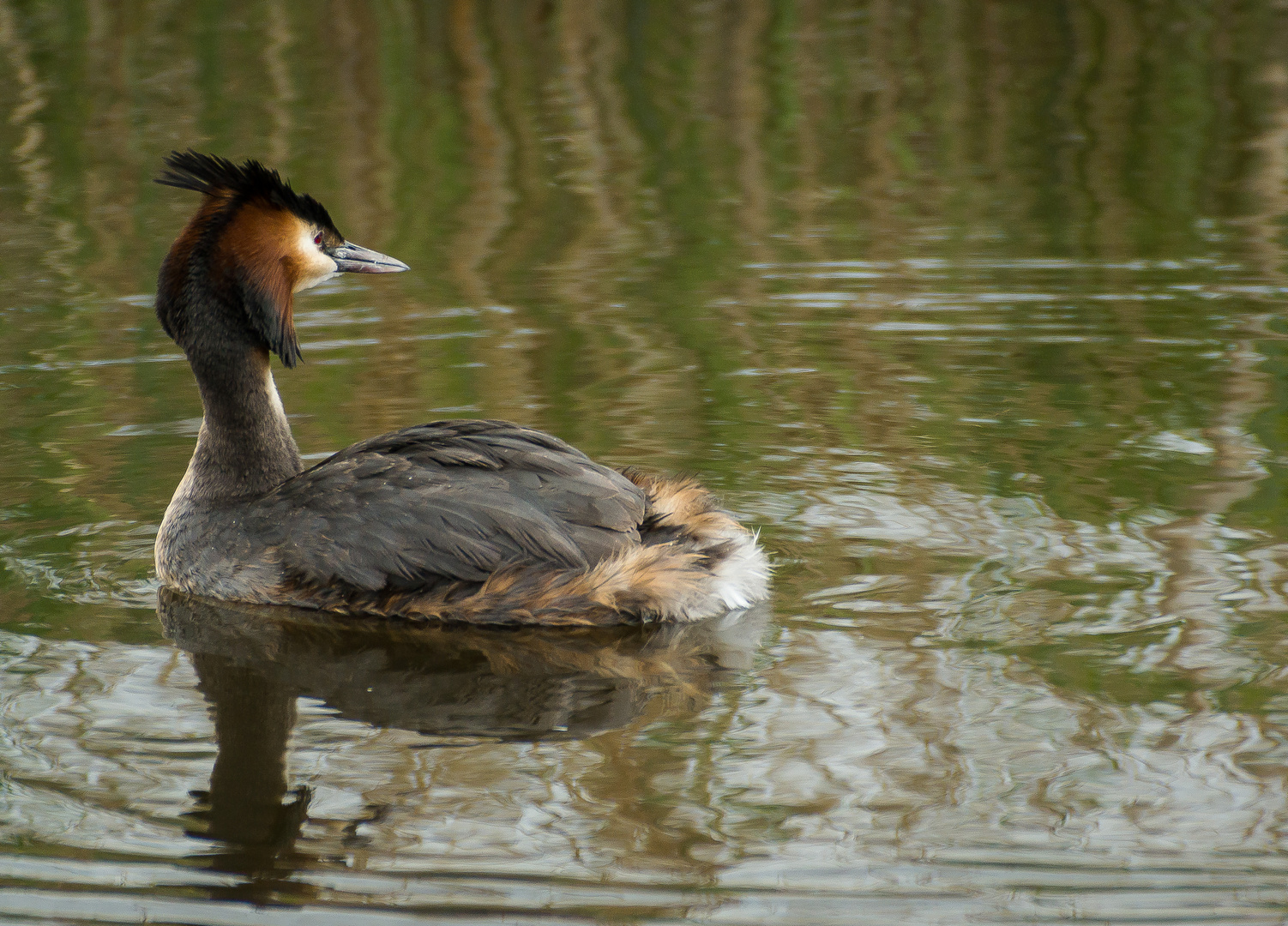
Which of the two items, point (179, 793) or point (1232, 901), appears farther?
point (179, 793)

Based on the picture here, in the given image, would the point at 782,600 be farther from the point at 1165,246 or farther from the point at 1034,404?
the point at 1165,246

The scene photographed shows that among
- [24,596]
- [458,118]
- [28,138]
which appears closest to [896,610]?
[24,596]

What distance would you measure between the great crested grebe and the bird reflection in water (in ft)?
0.24

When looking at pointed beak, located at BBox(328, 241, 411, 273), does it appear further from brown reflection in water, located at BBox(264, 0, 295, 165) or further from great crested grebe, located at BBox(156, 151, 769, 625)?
brown reflection in water, located at BBox(264, 0, 295, 165)

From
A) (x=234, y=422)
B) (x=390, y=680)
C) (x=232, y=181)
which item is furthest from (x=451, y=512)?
(x=232, y=181)

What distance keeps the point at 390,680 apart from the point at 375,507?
63 centimetres

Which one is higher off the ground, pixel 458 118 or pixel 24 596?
pixel 458 118

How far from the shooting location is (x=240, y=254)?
5645mm

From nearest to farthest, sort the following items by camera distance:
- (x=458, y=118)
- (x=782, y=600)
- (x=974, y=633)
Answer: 1. (x=974, y=633)
2. (x=782, y=600)
3. (x=458, y=118)

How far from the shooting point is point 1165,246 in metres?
9.26

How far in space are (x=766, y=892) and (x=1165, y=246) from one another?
21.8ft

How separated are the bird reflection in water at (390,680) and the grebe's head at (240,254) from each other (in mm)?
975

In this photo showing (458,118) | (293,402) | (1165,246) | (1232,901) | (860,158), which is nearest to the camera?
(1232,901)

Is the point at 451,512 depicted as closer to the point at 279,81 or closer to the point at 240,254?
the point at 240,254
